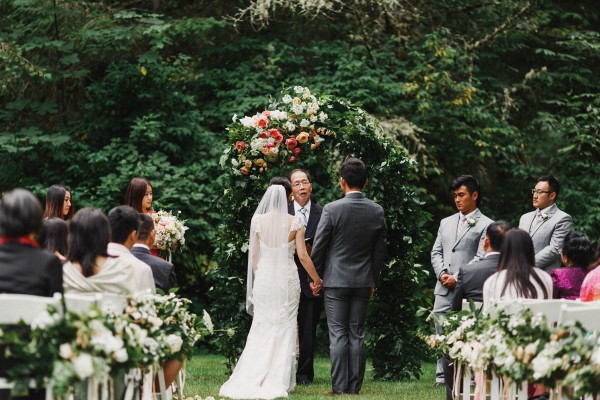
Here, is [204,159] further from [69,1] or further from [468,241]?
[468,241]

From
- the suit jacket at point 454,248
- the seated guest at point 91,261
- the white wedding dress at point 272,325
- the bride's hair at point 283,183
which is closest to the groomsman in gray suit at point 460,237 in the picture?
the suit jacket at point 454,248

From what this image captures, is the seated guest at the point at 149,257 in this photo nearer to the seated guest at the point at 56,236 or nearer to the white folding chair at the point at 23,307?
the seated guest at the point at 56,236

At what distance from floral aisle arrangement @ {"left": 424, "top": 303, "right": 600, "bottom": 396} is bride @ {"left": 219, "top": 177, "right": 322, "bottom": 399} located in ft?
10.4

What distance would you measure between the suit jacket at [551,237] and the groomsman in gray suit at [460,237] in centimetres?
42

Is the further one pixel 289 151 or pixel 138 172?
pixel 138 172

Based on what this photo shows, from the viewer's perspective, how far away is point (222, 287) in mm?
9516

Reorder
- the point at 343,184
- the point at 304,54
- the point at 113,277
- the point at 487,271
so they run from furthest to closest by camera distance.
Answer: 1. the point at 304,54
2. the point at 343,184
3. the point at 487,271
4. the point at 113,277

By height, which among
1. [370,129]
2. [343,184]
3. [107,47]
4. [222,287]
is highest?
[107,47]

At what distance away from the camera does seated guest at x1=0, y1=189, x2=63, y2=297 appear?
15.8 ft

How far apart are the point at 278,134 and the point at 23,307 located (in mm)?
4994

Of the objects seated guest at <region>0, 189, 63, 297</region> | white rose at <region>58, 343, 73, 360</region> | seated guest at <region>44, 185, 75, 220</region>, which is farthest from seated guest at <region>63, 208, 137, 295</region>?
seated guest at <region>44, 185, 75, 220</region>

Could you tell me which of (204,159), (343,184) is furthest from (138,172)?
(343,184)

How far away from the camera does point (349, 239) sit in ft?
27.0

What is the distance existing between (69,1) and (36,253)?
8.91 metres
